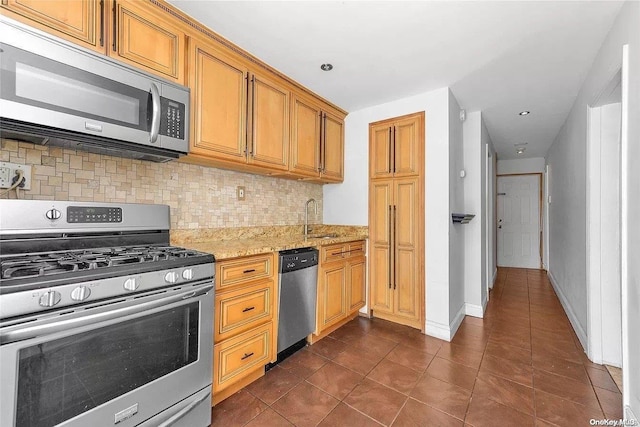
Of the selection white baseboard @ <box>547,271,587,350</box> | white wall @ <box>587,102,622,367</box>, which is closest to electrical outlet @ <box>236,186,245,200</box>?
white wall @ <box>587,102,622,367</box>

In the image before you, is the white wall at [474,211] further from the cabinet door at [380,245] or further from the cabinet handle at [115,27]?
the cabinet handle at [115,27]

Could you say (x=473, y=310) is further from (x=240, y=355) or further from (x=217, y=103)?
(x=217, y=103)

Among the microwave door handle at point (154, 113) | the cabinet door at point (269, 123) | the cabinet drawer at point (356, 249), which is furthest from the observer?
the cabinet drawer at point (356, 249)

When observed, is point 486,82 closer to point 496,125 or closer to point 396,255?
point 496,125

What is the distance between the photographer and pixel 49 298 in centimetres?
96

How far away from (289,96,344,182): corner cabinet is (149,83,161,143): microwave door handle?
3.88 ft

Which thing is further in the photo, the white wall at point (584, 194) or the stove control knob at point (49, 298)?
the white wall at point (584, 194)

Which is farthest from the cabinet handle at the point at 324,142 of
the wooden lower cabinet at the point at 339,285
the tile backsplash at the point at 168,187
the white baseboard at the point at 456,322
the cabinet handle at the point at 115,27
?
the white baseboard at the point at 456,322

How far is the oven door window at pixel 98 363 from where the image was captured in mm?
973

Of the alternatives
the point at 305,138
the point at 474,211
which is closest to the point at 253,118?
the point at 305,138

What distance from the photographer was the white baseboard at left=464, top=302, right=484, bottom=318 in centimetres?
312

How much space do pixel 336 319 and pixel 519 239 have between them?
5252 millimetres

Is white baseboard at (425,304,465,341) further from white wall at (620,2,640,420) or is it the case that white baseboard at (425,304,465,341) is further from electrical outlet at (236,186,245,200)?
electrical outlet at (236,186,245,200)

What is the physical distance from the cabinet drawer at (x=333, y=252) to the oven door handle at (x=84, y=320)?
126cm
